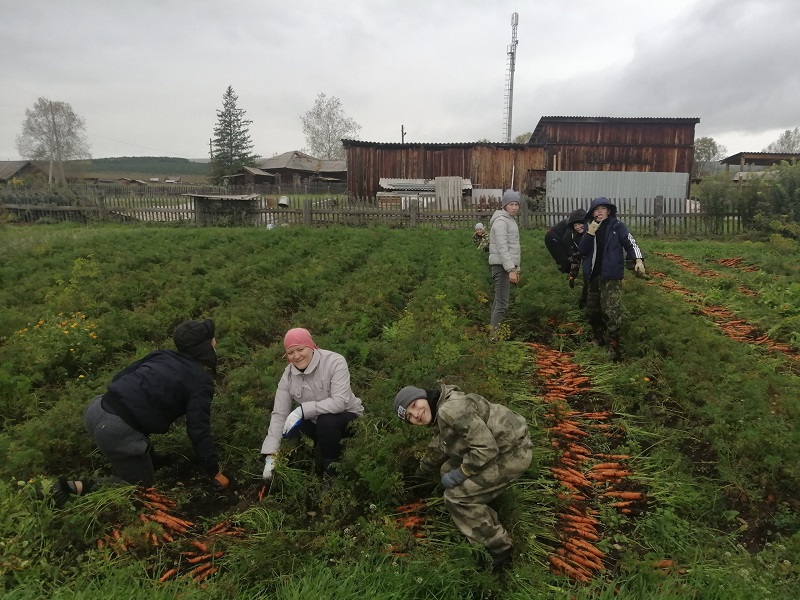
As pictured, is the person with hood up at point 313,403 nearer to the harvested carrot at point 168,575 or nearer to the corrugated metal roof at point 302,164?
the harvested carrot at point 168,575

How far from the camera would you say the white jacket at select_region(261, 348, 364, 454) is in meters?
4.05

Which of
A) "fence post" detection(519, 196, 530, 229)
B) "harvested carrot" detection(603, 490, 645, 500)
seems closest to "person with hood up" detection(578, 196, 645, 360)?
"harvested carrot" detection(603, 490, 645, 500)

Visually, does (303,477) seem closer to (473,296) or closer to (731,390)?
(731,390)

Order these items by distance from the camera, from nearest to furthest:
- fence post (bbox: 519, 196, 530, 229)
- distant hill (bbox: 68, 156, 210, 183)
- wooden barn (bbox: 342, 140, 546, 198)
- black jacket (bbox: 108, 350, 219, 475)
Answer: black jacket (bbox: 108, 350, 219, 475)
fence post (bbox: 519, 196, 530, 229)
wooden barn (bbox: 342, 140, 546, 198)
distant hill (bbox: 68, 156, 210, 183)

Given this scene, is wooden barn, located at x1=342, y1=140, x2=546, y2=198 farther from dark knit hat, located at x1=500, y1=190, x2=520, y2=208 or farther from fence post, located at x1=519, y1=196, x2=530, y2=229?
dark knit hat, located at x1=500, y1=190, x2=520, y2=208

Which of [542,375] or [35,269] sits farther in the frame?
[35,269]

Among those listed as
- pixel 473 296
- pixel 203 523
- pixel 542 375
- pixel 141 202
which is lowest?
pixel 203 523

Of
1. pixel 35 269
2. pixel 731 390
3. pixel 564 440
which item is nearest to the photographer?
pixel 564 440

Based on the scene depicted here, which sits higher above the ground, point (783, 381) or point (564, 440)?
point (783, 381)

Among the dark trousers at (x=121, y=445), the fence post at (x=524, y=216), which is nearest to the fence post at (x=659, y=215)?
the fence post at (x=524, y=216)

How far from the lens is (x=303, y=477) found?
3.90m

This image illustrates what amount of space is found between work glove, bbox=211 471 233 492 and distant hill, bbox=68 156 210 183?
81.8 meters

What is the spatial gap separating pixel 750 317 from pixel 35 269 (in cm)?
1300

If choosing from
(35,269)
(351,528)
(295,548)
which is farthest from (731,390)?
(35,269)
